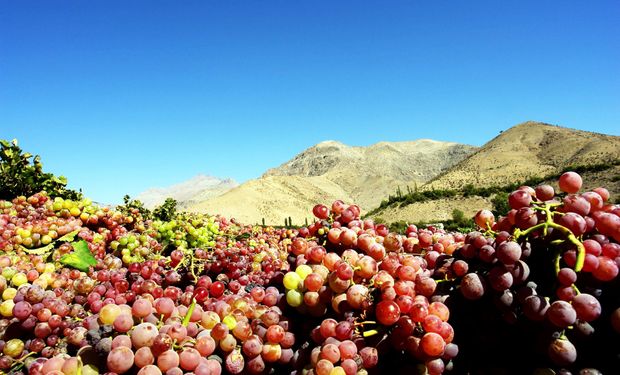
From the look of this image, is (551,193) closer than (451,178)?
Yes

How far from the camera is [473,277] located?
135 centimetres

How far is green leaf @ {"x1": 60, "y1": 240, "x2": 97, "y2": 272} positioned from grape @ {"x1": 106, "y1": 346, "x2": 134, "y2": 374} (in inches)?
50.0

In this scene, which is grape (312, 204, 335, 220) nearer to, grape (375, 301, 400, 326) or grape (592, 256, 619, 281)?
grape (375, 301, 400, 326)

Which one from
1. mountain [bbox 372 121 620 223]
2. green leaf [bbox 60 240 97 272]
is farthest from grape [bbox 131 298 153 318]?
mountain [bbox 372 121 620 223]

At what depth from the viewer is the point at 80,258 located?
2508 millimetres

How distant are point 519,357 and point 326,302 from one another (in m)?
0.72

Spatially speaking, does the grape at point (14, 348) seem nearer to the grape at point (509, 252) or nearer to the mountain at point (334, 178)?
the grape at point (509, 252)

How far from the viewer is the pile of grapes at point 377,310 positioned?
4.17 feet

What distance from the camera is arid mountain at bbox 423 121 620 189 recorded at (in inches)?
2571

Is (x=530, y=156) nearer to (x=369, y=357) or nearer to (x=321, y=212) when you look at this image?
(x=321, y=212)

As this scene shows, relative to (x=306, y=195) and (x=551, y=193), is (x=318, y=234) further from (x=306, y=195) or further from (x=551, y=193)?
(x=306, y=195)

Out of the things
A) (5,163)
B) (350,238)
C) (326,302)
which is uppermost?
(5,163)

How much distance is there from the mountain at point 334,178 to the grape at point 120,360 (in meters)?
63.3

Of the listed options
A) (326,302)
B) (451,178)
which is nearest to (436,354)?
(326,302)
